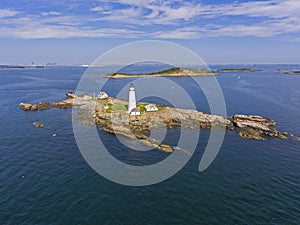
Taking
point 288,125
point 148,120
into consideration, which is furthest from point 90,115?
point 288,125

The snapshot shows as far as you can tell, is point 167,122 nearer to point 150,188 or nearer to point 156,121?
point 156,121

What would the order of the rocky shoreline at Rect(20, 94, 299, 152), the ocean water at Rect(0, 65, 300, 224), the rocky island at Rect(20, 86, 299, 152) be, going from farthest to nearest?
1. the rocky island at Rect(20, 86, 299, 152)
2. the rocky shoreline at Rect(20, 94, 299, 152)
3. the ocean water at Rect(0, 65, 300, 224)

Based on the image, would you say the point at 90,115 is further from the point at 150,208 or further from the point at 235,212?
the point at 235,212

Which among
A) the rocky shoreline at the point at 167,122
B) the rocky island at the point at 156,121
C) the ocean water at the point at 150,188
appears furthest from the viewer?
the rocky island at the point at 156,121

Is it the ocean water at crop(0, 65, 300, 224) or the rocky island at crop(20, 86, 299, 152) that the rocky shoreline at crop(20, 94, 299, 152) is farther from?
the ocean water at crop(0, 65, 300, 224)

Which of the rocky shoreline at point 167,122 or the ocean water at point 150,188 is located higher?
the rocky shoreline at point 167,122

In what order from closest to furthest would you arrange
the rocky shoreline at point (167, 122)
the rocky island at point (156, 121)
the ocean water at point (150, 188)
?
the ocean water at point (150, 188) < the rocky shoreline at point (167, 122) < the rocky island at point (156, 121)

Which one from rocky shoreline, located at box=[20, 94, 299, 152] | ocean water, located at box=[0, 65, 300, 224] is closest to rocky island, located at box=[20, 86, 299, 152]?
rocky shoreline, located at box=[20, 94, 299, 152]

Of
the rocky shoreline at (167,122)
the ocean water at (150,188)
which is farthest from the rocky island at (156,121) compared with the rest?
the ocean water at (150,188)

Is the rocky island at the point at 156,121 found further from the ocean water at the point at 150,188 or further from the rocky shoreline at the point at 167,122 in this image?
the ocean water at the point at 150,188

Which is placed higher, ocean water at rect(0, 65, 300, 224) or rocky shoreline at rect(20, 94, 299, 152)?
rocky shoreline at rect(20, 94, 299, 152)

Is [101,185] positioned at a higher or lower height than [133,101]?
lower
